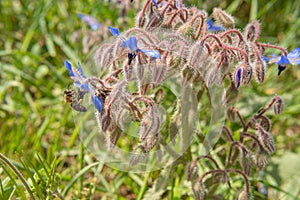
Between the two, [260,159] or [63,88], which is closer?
[260,159]

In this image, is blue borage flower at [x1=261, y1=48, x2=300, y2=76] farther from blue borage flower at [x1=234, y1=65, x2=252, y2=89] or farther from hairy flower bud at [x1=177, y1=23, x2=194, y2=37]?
hairy flower bud at [x1=177, y1=23, x2=194, y2=37]

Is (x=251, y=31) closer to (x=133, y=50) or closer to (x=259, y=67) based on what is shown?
(x=259, y=67)

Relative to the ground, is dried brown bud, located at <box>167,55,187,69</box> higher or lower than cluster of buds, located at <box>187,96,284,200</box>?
higher

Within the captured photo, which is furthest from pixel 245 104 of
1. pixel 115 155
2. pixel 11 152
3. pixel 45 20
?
pixel 45 20

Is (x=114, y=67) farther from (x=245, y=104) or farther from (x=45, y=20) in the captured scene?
(x=45, y=20)

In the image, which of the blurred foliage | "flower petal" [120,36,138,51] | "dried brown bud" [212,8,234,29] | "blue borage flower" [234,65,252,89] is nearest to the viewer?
"flower petal" [120,36,138,51]

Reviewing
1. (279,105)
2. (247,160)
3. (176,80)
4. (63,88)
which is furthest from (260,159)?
(63,88)

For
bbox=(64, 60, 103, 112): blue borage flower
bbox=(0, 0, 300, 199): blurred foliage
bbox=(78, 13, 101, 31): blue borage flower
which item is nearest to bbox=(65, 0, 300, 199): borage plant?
bbox=(64, 60, 103, 112): blue borage flower

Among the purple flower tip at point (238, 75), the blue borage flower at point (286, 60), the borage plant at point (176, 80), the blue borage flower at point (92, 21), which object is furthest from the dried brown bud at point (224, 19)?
the blue borage flower at point (92, 21)

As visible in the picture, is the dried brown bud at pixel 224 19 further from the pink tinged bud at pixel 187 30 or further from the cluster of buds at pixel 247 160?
the cluster of buds at pixel 247 160

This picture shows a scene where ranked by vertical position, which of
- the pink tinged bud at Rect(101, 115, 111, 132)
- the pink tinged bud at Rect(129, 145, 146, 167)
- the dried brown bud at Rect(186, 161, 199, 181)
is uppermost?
the pink tinged bud at Rect(101, 115, 111, 132)
